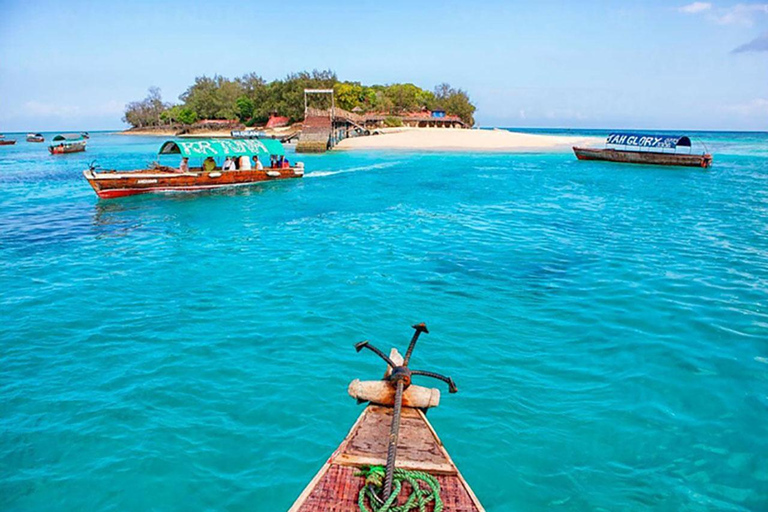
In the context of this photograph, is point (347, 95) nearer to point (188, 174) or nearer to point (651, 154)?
point (651, 154)

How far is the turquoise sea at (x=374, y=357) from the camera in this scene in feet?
19.4

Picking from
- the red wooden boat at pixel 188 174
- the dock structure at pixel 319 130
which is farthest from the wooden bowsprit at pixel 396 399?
the dock structure at pixel 319 130

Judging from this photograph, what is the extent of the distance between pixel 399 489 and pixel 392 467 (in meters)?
0.18

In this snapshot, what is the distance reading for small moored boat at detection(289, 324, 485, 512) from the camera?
3787mm

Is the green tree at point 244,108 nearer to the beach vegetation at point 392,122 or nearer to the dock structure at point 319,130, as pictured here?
the beach vegetation at point 392,122

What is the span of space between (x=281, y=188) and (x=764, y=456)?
28703 millimetres

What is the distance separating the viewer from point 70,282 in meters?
12.8

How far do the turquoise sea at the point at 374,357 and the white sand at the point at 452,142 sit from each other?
47102 mm

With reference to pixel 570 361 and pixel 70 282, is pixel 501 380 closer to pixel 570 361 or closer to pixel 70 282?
pixel 570 361

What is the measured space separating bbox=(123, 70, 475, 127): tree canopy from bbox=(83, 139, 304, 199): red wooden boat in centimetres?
5441

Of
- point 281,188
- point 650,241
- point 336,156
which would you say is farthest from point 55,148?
point 650,241

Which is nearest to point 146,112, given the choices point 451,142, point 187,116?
point 187,116

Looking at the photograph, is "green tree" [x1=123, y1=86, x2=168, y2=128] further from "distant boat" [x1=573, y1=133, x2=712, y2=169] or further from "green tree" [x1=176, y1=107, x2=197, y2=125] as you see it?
"distant boat" [x1=573, y1=133, x2=712, y2=169]

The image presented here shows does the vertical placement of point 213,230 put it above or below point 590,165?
below
